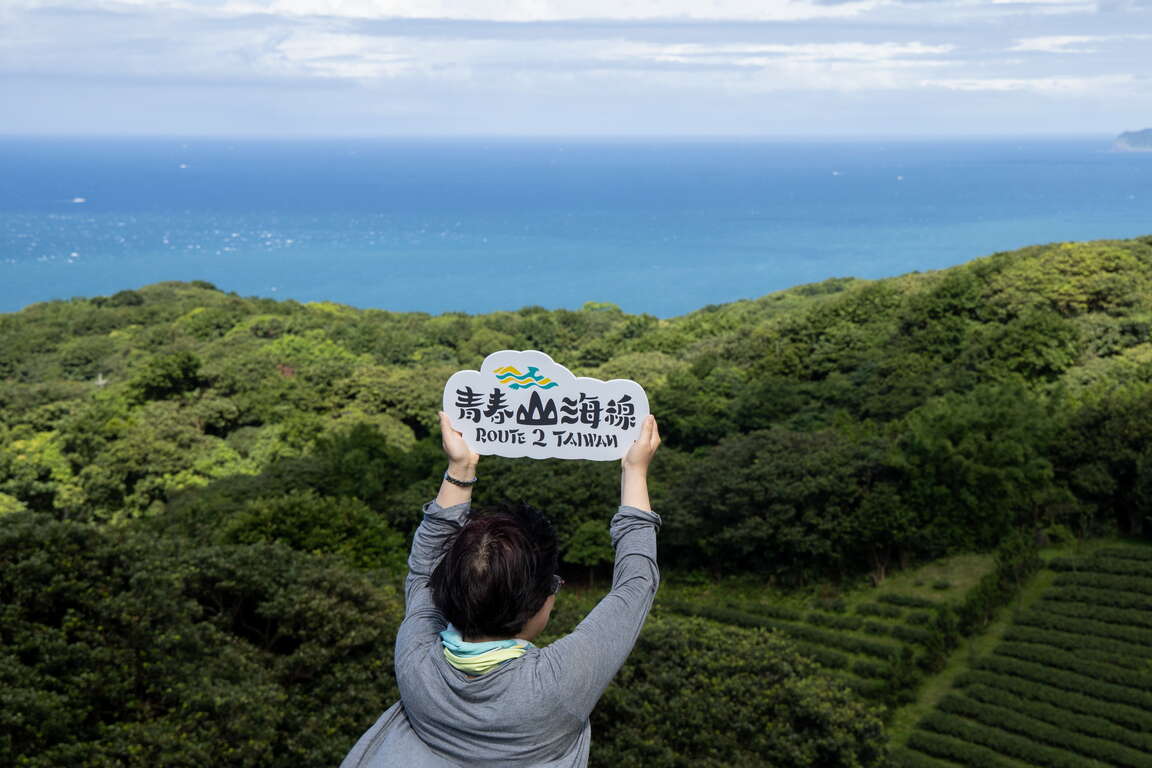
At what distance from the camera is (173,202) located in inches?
6289

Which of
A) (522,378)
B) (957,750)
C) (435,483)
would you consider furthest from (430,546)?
(435,483)

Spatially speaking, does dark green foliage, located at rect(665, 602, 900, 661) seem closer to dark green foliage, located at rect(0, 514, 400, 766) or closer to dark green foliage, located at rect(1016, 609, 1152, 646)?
dark green foliage, located at rect(1016, 609, 1152, 646)

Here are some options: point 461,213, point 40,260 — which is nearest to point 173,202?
point 461,213

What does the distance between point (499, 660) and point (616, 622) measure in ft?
0.86

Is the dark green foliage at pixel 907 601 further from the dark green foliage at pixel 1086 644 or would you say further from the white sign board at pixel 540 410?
the white sign board at pixel 540 410

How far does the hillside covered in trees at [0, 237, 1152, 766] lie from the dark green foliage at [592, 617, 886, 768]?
0.12ft

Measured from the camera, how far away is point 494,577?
2.06 meters

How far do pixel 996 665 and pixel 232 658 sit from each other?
11596 mm

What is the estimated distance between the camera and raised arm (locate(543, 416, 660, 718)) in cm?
204

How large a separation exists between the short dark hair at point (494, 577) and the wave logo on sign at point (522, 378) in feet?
4.31

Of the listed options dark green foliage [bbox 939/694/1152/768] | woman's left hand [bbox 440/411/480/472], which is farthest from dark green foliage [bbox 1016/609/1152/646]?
woman's left hand [bbox 440/411/480/472]

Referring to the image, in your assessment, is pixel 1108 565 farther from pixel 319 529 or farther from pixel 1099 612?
pixel 319 529

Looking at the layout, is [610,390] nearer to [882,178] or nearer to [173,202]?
[173,202]

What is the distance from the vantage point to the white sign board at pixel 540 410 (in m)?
3.33
